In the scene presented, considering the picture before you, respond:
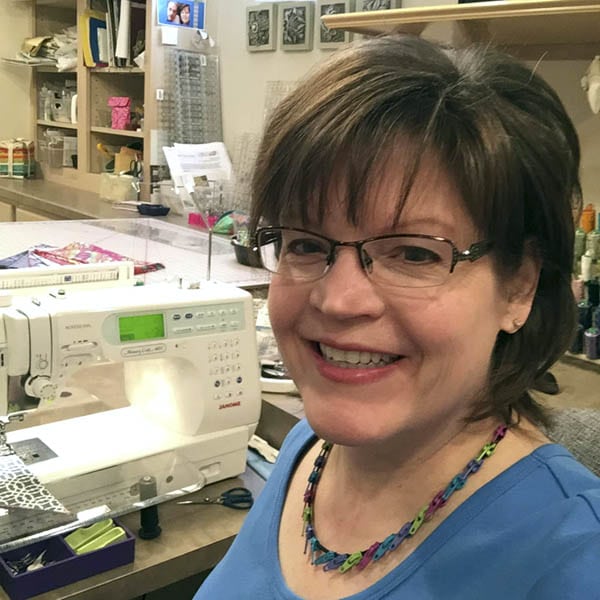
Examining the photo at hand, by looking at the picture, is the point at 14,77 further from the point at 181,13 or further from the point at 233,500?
the point at 233,500

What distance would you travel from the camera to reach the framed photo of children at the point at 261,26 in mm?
3457

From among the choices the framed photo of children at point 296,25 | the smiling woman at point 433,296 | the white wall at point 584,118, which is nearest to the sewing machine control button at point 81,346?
the smiling woman at point 433,296

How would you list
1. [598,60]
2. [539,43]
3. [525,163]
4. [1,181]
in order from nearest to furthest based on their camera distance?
[525,163] < [598,60] < [539,43] < [1,181]

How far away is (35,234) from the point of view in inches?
114

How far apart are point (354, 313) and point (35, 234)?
8.03 feet

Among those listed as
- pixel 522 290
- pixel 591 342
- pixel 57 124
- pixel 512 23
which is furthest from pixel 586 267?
pixel 57 124

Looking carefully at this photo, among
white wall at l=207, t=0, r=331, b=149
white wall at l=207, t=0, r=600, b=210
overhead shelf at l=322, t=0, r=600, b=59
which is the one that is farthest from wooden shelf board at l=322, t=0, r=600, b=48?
white wall at l=207, t=0, r=331, b=149

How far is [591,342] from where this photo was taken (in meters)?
2.03


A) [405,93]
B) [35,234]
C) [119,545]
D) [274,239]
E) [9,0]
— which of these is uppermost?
[9,0]

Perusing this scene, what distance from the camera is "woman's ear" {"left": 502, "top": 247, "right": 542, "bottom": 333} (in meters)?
0.75

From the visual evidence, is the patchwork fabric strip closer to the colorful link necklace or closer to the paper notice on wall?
the colorful link necklace

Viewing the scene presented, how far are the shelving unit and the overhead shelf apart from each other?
1.66m

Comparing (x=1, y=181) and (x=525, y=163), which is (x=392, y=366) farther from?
(x=1, y=181)

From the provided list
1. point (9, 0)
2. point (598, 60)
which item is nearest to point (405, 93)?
point (598, 60)
